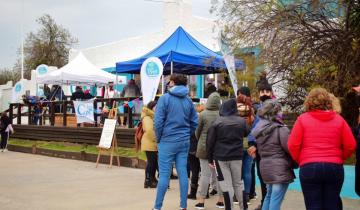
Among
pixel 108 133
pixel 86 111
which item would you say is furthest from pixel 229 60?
pixel 86 111

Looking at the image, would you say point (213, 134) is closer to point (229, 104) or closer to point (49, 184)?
point (229, 104)

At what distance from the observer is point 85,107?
609 inches

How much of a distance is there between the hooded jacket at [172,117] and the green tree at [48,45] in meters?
40.6

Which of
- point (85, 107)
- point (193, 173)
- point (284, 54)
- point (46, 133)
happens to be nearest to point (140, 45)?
point (46, 133)

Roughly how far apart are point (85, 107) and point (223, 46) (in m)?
6.10

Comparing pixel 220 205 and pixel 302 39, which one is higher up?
pixel 302 39

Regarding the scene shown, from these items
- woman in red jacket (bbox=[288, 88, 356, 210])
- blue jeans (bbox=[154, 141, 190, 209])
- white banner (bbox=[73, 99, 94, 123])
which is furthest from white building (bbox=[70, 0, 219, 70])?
woman in red jacket (bbox=[288, 88, 356, 210])

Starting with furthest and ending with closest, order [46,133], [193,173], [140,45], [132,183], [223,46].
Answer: [140,45], [46,133], [223,46], [132,183], [193,173]

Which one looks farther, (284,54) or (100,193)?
(284,54)

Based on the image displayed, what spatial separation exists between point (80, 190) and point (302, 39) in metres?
5.27

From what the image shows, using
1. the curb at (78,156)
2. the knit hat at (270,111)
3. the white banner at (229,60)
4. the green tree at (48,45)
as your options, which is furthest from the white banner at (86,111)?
the green tree at (48,45)

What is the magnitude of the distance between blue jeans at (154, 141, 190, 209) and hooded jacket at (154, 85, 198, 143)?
0.27ft

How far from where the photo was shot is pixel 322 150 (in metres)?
4.78

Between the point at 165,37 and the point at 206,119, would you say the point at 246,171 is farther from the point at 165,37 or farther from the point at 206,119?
the point at 165,37
